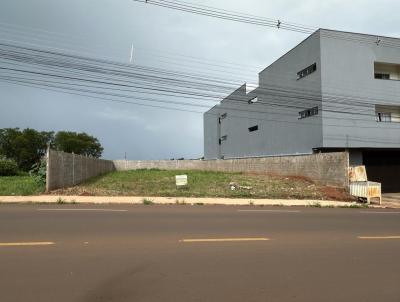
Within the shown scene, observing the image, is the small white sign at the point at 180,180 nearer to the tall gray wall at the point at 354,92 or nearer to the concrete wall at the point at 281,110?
the concrete wall at the point at 281,110

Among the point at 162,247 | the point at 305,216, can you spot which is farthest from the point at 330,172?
the point at 162,247

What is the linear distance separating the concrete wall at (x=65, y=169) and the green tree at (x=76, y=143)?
6196cm

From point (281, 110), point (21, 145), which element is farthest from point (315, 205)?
point (21, 145)

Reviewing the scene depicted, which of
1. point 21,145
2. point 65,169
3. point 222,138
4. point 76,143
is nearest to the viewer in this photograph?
point 65,169

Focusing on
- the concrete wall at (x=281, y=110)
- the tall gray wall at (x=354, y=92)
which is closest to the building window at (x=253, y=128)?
the concrete wall at (x=281, y=110)

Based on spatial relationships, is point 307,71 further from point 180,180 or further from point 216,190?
point 180,180

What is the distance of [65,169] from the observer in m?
24.3

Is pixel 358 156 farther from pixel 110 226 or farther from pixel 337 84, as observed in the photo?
pixel 110 226

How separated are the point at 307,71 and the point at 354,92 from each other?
161 inches

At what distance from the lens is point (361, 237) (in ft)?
35.1

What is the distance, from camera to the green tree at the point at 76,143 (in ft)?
304

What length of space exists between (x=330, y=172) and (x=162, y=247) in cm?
2190

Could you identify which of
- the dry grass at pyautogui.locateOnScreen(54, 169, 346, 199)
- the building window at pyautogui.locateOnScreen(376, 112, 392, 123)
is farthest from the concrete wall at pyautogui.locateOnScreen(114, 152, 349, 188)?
the building window at pyautogui.locateOnScreen(376, 112, 392, 123)

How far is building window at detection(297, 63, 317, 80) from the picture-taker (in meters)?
35.6
